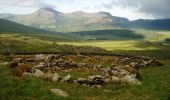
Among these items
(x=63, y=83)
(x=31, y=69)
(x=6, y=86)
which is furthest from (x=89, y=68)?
(x=6, y=86)

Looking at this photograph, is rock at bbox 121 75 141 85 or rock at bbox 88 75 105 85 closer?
rock at bbox 88 75 105 85

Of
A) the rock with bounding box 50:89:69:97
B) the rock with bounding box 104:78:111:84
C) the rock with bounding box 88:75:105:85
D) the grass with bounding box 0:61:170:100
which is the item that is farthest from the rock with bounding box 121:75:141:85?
the rock with bounding box 50:89:69:97

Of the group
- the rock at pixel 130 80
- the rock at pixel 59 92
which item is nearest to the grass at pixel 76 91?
the rock at pixel 59 92

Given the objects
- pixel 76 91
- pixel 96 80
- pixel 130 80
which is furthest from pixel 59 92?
pixel 130 80

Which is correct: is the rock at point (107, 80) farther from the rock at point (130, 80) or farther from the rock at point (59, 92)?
the rock at point (59, 92)

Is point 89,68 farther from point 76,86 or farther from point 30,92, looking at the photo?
point 30,92

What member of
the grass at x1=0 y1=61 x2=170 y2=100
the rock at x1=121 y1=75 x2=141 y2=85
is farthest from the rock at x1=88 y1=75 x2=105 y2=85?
the rock at x1=121 y1=75 x2=141 y2=85

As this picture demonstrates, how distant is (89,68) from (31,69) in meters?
8.78

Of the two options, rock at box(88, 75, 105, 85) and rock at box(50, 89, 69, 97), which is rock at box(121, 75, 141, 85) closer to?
rock at box(88, 75, 105, 85)

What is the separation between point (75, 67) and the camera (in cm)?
4684

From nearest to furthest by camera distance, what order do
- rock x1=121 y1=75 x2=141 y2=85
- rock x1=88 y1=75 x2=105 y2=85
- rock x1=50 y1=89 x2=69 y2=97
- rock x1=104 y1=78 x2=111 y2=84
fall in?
rock x1=50 y1=89 x2=69 y2=97, rock x1=88 y1=75 x2=105 y2=85, rock x1=104 y1=78 x2=111 y2=84, rock x1=121 y1=75 x2=141 y2=85

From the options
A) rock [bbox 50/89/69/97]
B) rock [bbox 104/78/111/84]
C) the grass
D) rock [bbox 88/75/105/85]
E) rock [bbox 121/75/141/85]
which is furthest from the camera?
rock [bbox 121/75/141/85]

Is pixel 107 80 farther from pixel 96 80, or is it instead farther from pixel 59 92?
pixel 59 92

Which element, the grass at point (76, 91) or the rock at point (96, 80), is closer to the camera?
the grass at point (76, 91)
